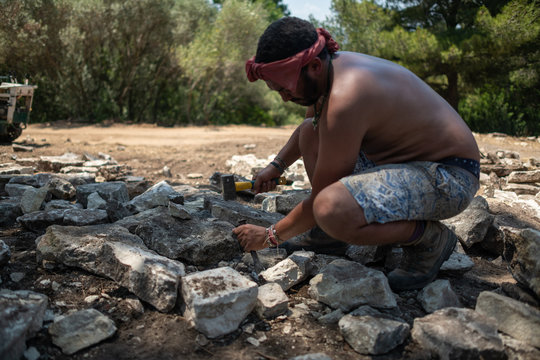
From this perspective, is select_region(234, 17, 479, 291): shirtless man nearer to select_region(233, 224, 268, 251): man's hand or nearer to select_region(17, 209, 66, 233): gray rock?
select_region(233, 224, 268, 251): man's hand

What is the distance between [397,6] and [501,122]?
435cm

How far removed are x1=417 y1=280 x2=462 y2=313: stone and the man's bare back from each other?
2.08 feet

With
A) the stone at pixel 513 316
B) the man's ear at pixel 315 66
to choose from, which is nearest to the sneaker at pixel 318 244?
the stone at pixel 513 316

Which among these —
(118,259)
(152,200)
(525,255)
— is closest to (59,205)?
(152,200)

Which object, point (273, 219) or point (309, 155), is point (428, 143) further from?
point (273, 219)

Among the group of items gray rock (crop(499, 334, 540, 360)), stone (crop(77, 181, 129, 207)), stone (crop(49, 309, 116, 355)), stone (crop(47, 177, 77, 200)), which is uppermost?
gray rock (crop(499, 334, 540, 360))

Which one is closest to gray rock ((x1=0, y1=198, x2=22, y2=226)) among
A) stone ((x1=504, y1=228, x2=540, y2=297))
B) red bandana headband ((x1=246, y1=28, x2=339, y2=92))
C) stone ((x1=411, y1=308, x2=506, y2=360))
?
red bandana headband ((x1=246, y1=28, x2=339, y2=92))

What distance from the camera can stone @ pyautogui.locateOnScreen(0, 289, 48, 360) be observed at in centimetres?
148

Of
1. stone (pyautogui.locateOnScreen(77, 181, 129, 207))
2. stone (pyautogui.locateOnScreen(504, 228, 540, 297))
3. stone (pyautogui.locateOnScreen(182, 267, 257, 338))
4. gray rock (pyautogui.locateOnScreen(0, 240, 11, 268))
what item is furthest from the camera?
stone (pyautogui.locateOnScreen(77, 181, 129, 207))

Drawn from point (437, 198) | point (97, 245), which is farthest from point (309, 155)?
point (97, 245)

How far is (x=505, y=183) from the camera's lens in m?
4.74

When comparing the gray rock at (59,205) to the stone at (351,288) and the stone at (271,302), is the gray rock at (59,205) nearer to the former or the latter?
the stone at (271,302)

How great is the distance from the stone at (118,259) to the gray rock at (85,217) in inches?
8.7

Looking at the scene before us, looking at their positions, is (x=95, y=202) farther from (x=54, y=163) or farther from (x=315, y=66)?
(x=54, y=163)
